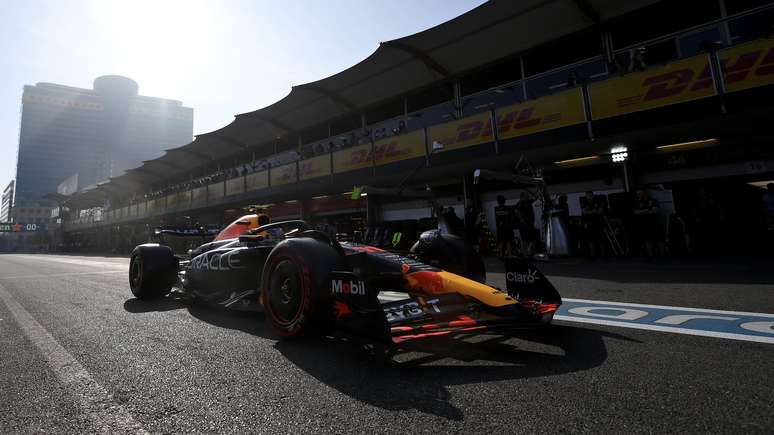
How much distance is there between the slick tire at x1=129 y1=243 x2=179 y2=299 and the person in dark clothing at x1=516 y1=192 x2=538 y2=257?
7375 mm

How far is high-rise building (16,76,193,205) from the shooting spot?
125 m

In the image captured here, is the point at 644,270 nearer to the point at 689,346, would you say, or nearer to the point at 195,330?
the point at 689,346

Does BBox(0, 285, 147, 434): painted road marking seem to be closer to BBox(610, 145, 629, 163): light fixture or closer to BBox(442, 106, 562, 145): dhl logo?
BBox(442, 106, 562, 145): dhl logo

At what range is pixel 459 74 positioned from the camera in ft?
41.0

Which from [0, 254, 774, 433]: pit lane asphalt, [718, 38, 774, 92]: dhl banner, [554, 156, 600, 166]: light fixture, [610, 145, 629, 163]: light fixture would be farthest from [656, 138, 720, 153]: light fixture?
[0, 254, 774, 433]: pit lane asphalt

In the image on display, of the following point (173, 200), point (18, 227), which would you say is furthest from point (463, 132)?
point (18, 227)

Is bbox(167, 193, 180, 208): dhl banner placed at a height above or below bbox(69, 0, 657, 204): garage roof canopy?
below

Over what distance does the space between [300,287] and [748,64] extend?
936cm

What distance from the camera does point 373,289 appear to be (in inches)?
87.7

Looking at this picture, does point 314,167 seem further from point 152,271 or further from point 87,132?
point 87,132

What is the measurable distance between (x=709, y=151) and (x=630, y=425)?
1102cm

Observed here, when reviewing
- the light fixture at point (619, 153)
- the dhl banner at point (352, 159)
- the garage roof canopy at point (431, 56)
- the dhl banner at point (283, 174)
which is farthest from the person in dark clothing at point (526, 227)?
the dhl banner at point (283, 174)

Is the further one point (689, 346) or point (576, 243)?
point (576, 243)

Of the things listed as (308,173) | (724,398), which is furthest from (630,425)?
(308,173)
